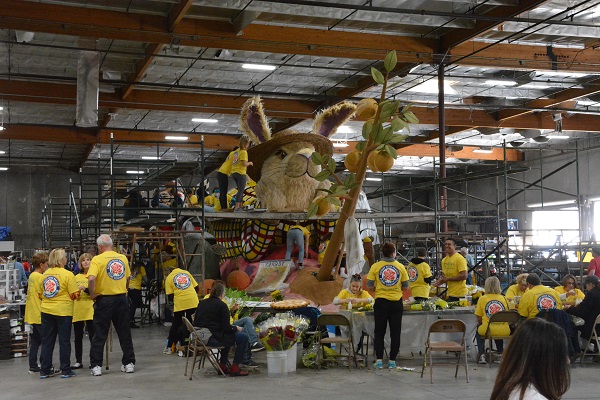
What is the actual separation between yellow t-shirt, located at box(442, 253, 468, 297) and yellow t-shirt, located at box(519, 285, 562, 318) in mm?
1531

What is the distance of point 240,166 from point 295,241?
1.82 metres

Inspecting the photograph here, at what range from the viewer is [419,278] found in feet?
39.6

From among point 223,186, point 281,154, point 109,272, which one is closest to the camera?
point 109,272

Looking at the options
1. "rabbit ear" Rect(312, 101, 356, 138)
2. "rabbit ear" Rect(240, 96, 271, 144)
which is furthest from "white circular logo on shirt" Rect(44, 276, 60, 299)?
"rabbit ear" Rect(312, 101, 356, 138)

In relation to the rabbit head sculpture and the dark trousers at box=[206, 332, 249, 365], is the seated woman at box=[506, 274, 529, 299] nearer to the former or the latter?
the rabbit head sculpture

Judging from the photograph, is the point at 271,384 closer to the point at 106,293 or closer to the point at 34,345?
the point at 106,293

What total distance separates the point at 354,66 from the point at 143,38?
594cm

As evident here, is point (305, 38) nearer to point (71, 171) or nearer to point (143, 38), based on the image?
point (143, 38)

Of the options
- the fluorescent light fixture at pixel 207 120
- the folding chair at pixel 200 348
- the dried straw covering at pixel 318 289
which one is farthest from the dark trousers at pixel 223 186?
the fluorescent light fixture at pixel 207 120

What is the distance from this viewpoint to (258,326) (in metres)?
10.1

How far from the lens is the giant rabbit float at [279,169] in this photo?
14055 mm

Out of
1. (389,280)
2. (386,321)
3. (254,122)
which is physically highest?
(254,122)

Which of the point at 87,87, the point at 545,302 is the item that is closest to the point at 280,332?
the point at 545,302

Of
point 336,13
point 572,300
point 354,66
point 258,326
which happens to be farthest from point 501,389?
point 354,66
